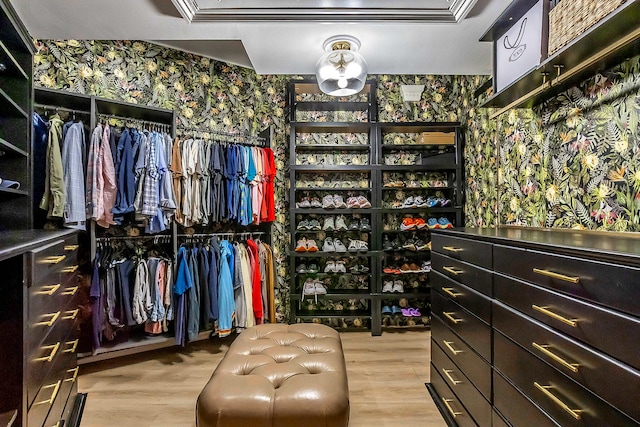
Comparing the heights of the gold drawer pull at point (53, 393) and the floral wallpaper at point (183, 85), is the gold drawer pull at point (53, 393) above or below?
below

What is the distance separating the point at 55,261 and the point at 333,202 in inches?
88.7

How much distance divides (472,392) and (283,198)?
2457mm

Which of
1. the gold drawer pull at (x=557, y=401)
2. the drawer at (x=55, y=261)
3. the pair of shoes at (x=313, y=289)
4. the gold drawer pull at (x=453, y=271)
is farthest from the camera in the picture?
the pair of shoes at (x=313, y=289)

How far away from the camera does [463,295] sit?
163 centimetres

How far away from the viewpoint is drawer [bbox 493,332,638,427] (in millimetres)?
854

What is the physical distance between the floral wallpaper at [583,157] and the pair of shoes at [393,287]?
1248mm

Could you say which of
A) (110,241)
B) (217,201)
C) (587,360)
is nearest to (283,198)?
(217,201)

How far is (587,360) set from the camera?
0.90m

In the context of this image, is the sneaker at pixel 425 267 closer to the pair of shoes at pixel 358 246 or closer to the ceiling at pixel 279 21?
the pair of shoes at pixel 358 246

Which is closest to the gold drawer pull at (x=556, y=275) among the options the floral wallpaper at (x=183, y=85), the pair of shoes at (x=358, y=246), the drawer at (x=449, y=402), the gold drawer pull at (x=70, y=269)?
the drawer at (x=449, y=402)

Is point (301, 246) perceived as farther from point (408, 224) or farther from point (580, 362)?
point (580, 362)

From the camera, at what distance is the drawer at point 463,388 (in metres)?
1.41

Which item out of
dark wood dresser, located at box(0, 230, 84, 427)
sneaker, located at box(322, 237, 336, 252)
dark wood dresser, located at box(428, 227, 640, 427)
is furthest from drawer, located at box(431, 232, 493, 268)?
dark wood dresser, located at box(0, 230, 84, 427)

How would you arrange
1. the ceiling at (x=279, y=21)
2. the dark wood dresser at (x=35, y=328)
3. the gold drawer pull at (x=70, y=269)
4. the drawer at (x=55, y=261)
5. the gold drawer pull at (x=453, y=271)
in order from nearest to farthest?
the dark wood dresser at (x=35, y=328) → the drawer at (x=55, y=261) → the gold drawer pull at (x=70, y=269) → the gold drawer pull at (x=453, y=271) → the ceiling at (x=279, y=21)
